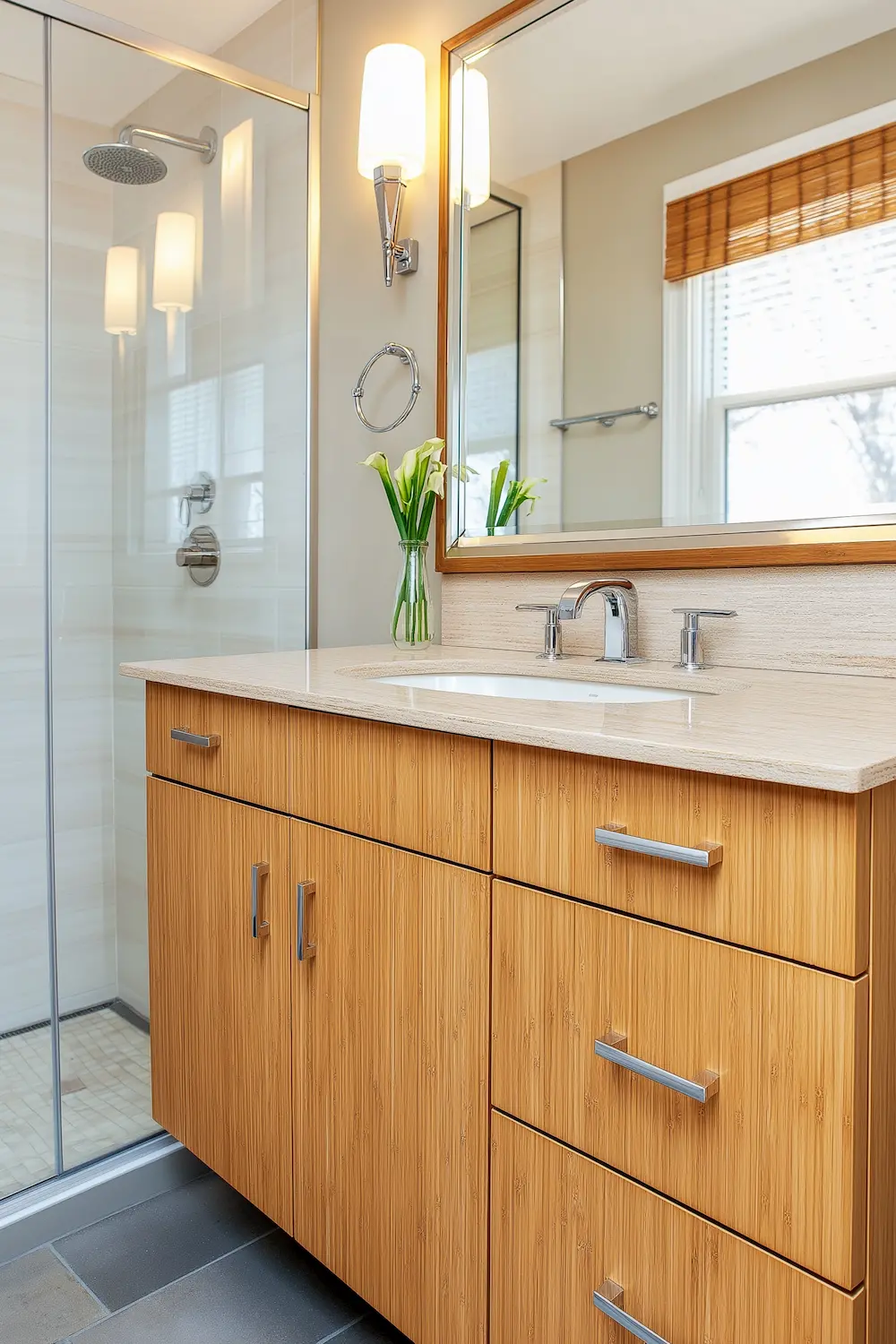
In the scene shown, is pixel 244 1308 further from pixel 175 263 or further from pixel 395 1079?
pixel 175 263

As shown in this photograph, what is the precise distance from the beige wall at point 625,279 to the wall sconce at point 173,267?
75cm

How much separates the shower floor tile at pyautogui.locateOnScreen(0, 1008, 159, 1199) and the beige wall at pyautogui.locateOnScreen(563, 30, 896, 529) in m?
1.24

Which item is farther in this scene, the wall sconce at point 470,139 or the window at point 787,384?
the wall sconce at point 470,139

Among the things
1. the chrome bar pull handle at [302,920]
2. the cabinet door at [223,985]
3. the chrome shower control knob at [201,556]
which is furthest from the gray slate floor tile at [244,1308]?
the chrome shower control knob at [201,556]

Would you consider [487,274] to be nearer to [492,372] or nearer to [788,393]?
[492,372]

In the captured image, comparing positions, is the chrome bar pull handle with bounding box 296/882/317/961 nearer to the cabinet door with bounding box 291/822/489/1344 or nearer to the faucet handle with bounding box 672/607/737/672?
the cabinet door with bounding box 291/822/489/1344

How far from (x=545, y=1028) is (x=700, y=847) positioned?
0.26 meters

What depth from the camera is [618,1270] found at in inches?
33.5

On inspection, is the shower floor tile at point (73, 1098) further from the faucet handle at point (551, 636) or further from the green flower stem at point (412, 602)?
the faucet handle at point (551, 636)

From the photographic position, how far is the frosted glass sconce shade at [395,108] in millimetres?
1724

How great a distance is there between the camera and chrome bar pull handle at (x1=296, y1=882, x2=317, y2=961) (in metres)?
1.16

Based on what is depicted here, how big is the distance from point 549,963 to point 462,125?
4.98 feet

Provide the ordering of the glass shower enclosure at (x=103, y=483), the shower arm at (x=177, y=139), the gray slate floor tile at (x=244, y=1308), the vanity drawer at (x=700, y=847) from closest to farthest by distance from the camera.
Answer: the vanity drawer at (x=700, y=847), the gray slate floor tile at (x=244, y=1308), the glass shower enclosure at (x=103, y=483), the shower arm at (x=177, y=139)

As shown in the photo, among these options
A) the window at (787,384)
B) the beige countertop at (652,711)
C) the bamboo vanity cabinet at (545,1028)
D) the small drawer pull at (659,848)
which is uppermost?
the window at (787,384)
